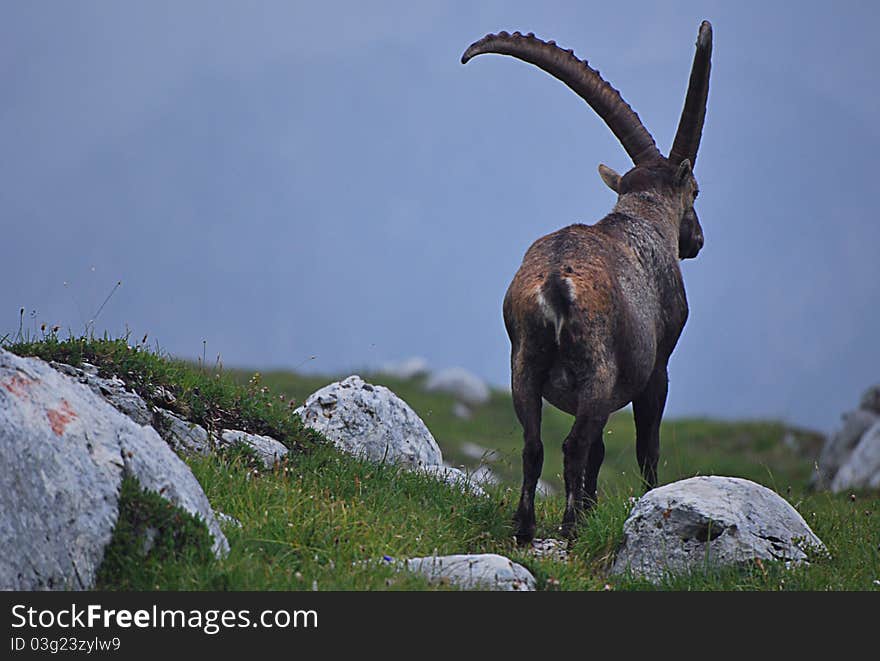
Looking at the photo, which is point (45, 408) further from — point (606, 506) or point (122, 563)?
point (606, 506)

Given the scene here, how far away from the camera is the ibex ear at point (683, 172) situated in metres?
10.9

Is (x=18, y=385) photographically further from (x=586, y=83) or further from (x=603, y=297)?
(x=586, y=83)

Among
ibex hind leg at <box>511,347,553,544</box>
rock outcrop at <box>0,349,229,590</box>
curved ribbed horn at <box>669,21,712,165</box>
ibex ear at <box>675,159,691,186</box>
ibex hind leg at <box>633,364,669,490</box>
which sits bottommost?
rock outcrop at <box>0,349,229,590</box>

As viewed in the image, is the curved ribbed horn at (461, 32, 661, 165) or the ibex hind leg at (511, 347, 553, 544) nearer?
the ibex hind leg at (511, 347, 553, 544)

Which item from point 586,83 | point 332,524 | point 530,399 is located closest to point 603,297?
point 530,399

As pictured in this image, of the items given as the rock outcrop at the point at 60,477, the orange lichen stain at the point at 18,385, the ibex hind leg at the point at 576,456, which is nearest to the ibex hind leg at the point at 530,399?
the ibex hind leg at the point at 576,456

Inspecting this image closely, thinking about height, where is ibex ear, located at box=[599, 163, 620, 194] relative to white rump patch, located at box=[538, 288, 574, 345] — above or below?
above

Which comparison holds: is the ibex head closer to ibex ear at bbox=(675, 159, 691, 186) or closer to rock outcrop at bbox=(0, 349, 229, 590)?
ibex ear at bbox=(675, 159, 691, 186)

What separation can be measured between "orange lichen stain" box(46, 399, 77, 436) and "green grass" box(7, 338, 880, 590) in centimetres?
54

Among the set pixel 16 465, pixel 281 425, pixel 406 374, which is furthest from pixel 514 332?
pixel 406 374

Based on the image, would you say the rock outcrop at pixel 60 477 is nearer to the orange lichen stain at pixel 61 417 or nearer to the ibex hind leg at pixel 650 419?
the orange lichen stain at pixel 61 417

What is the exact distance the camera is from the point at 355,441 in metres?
10.5

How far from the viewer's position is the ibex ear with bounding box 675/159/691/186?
1089 cm

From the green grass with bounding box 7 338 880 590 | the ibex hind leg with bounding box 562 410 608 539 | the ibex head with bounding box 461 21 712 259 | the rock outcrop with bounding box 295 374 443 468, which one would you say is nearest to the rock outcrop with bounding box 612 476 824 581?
the green grass with bounding box 7 338 880 590
